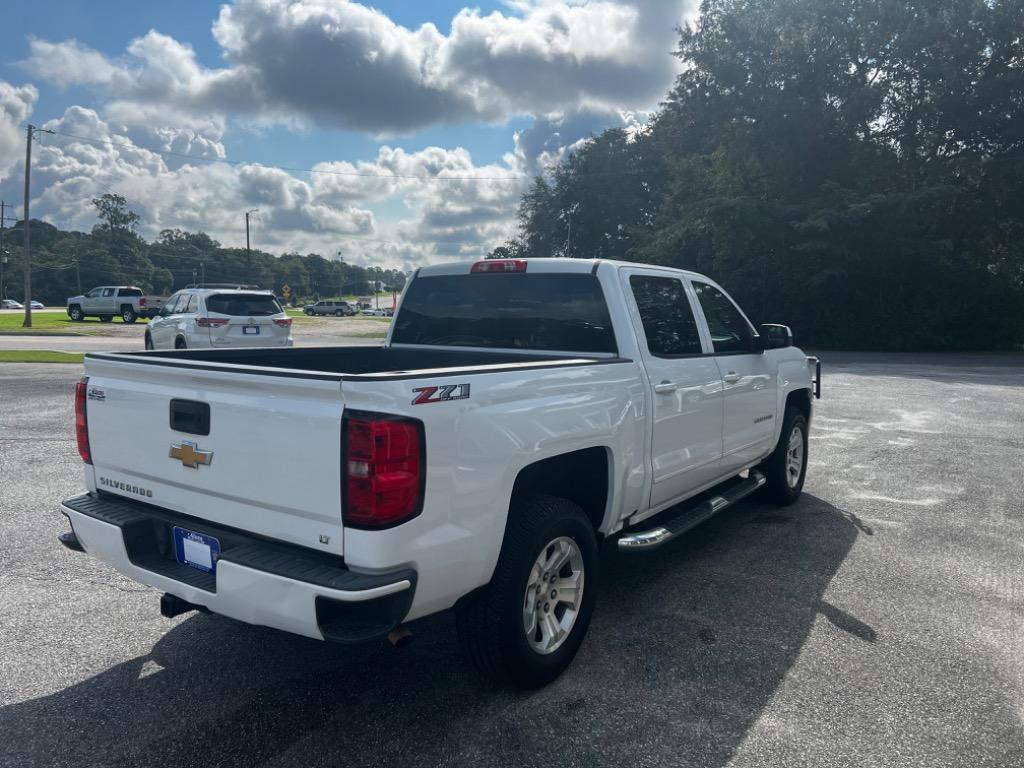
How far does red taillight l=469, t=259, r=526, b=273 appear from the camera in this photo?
15.1ft

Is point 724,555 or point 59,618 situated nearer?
point 59,618

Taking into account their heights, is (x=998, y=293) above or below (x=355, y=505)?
above

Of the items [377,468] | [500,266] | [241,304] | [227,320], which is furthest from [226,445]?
[241,304]

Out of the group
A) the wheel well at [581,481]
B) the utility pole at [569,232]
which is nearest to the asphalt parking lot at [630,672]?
the wheel well at [581,481]

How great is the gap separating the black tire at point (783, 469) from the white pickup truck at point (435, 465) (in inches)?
64.4

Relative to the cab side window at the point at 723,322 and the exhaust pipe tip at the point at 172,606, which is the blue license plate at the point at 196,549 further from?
the cab side window at the point at 723,322

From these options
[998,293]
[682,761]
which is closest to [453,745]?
[682,761]

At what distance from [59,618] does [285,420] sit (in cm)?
222

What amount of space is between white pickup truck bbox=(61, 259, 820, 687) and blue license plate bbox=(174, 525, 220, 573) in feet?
0.03

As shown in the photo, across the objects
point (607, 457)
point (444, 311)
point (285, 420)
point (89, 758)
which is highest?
point (444, 311)

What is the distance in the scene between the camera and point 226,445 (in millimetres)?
2975

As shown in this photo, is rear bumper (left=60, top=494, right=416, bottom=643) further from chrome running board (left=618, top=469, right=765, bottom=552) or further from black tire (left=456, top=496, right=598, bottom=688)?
chrome running board (left=618, top=469, right=765, bottom=552)

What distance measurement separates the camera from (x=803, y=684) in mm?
3428

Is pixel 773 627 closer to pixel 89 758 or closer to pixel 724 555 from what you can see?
pixel 724 555
